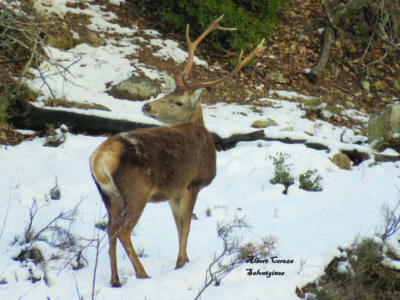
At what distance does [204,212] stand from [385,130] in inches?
191

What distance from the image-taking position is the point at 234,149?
905 centimetres

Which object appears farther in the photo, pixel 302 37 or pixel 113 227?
pixel 302 37

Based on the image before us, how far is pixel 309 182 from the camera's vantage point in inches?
309

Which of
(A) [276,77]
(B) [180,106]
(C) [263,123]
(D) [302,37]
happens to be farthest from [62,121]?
(D) [302,37]

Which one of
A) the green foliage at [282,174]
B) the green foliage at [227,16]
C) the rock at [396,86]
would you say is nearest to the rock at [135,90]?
the green foliage at [227,16]

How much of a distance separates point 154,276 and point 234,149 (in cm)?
453

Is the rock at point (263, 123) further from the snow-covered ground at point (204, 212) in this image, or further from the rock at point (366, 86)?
the rock at point (366, 86)

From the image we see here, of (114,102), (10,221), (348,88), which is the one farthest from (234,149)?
(348,88)

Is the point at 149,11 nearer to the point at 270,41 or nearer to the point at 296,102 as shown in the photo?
the point at 270,41

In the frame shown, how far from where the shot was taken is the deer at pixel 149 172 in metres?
4.32

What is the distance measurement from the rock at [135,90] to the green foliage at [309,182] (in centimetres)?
A: 426

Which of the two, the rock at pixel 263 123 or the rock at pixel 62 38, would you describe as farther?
the rock at pixel 62 38

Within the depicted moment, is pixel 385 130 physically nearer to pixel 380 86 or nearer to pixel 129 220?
pixel 380 86

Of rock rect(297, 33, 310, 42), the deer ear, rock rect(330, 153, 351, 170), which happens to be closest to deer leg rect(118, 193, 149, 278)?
the deer ear
